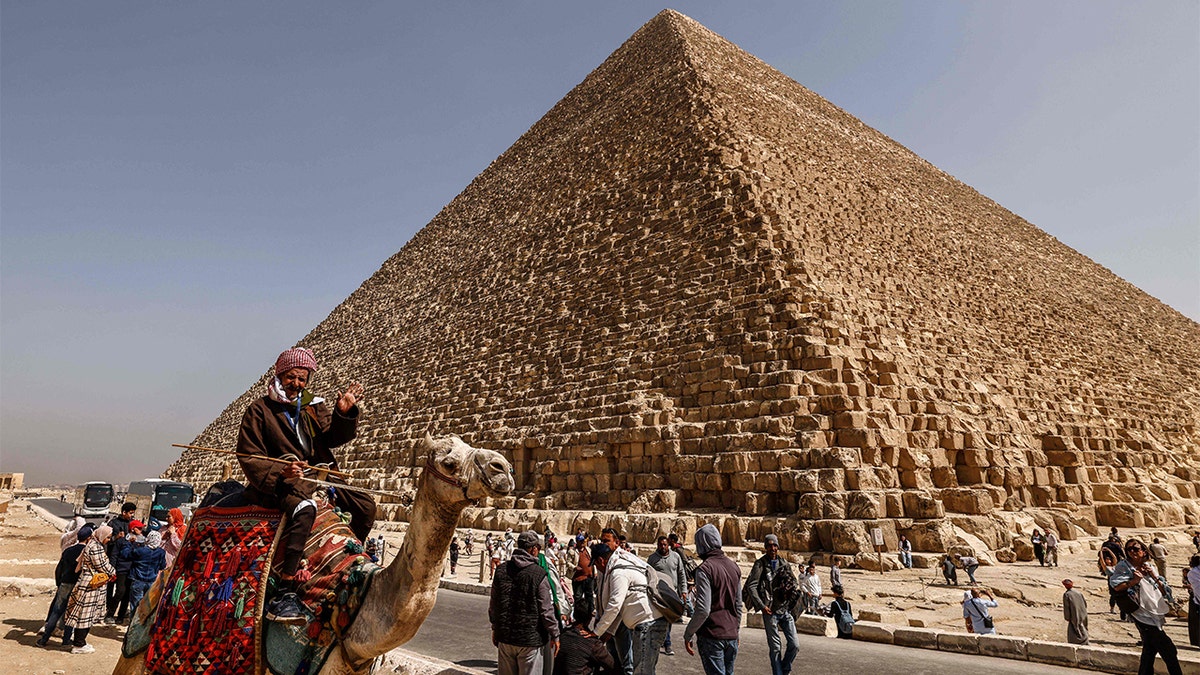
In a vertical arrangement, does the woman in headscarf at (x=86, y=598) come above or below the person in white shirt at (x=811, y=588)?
below

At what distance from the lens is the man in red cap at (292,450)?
243cm

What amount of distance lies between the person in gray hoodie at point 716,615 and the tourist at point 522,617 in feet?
2.53

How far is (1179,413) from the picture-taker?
2059 centimetres

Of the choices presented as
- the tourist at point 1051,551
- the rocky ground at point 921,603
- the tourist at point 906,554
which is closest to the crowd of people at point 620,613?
the rocky ground at point 921,603

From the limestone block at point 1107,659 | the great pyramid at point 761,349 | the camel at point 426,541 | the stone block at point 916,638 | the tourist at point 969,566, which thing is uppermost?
the great pyramid at point 761,349

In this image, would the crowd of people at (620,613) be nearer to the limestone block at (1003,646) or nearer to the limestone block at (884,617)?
the limestone block at (1003,646)

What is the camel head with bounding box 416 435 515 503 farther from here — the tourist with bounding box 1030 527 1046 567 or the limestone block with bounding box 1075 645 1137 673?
the tourist with bounding box 1030 527 1046 567

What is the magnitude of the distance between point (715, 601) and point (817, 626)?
3.32m

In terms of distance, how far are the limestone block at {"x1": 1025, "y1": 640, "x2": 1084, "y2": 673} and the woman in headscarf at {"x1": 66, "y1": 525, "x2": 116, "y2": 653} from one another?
737 centimetres

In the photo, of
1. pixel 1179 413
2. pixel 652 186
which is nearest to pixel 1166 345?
pixel 1179 413

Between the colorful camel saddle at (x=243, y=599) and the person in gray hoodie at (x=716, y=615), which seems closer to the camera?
the colorful camel saddle at (x=243, y=599)

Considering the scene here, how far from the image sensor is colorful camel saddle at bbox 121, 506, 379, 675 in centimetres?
233

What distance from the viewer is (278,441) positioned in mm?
2703

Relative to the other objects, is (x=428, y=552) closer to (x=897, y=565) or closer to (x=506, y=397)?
(x=897, y=565)
